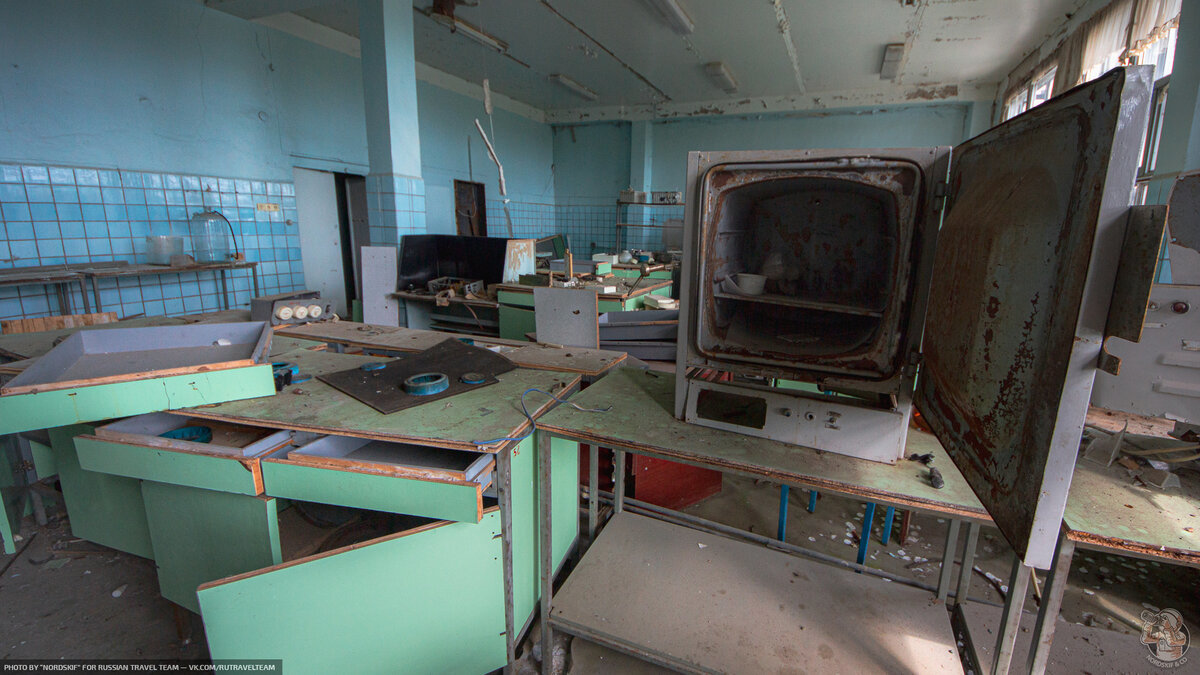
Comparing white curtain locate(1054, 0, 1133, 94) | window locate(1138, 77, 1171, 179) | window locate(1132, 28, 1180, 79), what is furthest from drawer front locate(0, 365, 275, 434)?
white curtain locate(1054, 0, 1133, 94)

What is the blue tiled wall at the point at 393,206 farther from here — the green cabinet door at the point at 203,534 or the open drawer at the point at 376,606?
the open drawer at the point at 376,606

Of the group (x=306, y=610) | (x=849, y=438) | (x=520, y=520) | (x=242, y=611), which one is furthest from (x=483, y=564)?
(x=849, y=438)

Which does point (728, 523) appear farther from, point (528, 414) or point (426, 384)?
point (426, 384)

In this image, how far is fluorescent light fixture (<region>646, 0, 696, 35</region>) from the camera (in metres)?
4.40

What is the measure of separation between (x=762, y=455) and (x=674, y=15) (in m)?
4.75

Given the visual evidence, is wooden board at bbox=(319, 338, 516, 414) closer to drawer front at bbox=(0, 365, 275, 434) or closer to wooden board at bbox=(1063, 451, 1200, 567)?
drawer front at bbox=(0, 365, 275, 434)

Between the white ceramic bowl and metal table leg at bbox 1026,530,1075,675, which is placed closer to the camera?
metal table leg at bbox 1026,530,1075,675

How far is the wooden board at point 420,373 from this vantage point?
1.54m

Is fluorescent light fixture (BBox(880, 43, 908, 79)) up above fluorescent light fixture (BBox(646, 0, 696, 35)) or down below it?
above

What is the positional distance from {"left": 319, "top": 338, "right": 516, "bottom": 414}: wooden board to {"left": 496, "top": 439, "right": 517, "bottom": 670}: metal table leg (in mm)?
371

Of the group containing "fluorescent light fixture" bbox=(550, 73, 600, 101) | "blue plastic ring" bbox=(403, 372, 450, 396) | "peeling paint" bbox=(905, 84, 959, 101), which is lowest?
"blue plastic ring" bbox=(403, 372, 450, 396)

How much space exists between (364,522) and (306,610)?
0.65m

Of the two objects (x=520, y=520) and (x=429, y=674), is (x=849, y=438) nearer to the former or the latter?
(x=520, y=520)

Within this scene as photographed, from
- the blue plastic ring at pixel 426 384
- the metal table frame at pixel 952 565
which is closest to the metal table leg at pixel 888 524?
the metal table frame at pixel 952 565
